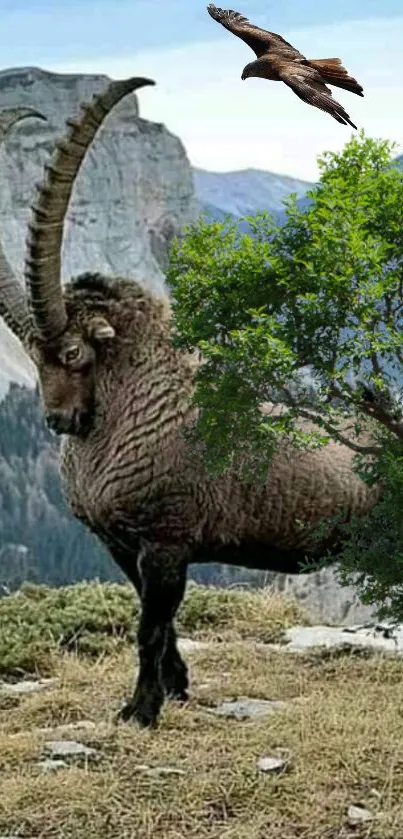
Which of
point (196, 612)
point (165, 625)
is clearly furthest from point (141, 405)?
point (196, 612)

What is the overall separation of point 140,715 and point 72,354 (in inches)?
90.8

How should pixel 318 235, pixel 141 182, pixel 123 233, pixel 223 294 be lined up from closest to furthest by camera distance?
pixel 318 235
pixel 223 294
pixel 123 233
pixel 141 182

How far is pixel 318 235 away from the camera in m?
7.22

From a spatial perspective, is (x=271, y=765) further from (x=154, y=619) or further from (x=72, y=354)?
(x=72, y=354)

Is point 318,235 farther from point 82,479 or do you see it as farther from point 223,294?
point 82,479

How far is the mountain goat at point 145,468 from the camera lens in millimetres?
9141

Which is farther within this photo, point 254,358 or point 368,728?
point 368,728

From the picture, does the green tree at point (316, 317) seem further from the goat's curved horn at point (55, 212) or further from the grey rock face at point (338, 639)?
the grey rock face at point (338, 639)

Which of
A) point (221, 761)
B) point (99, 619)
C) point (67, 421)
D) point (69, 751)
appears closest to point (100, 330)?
point (67, 421)

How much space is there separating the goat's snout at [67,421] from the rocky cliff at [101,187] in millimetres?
51343

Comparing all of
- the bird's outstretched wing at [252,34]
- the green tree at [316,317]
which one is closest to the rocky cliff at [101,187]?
the green tree at [316,317]

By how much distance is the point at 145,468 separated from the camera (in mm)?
9180

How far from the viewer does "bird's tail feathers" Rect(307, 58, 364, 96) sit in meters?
5.44

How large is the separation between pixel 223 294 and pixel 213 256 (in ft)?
0.99
